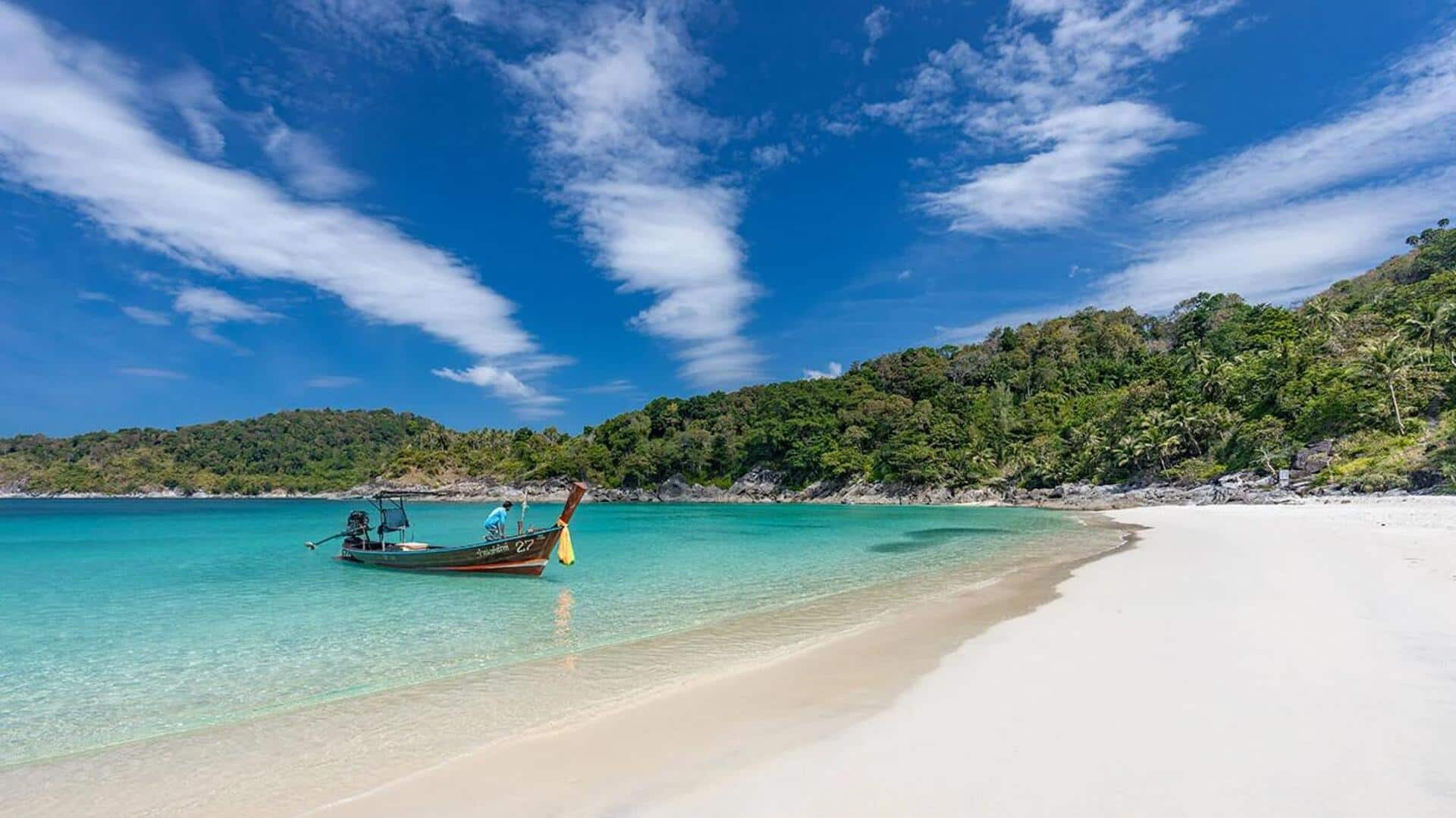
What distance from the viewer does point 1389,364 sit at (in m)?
37.8

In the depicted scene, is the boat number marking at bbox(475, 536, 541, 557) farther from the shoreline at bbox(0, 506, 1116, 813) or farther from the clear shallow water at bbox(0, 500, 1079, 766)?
the shoreline at bbox(0, 506, 1116, 813)

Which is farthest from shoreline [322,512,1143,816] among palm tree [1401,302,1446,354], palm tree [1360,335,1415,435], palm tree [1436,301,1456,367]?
palm tree [1436,301,1456,367]

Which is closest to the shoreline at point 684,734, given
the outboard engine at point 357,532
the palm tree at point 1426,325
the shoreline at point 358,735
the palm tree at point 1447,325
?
the shoreline at point 358,735

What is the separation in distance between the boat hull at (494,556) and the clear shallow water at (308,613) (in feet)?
1.36

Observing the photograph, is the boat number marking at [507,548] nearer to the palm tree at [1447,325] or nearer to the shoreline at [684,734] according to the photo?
the shoreline at [684,734]

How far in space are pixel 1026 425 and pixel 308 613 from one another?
73.9 m

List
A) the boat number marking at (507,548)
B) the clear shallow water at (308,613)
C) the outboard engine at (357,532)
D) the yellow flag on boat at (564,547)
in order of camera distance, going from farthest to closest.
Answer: the outboard engine at (357,532) < the boat number marking at (507,548) < the yellow flag on boat at (564,547) < the clear shallow water at (308,613)

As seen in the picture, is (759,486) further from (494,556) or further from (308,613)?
(308,613)

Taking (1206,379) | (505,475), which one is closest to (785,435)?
(1206,379)

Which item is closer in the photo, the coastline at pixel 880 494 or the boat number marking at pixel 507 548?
the boat number marking at pixel 507 548

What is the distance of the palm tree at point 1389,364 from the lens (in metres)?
37.7

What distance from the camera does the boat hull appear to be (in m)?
16.1

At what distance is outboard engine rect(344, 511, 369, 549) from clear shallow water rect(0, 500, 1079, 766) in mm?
686

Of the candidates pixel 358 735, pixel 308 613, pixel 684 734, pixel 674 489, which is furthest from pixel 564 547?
pixel 674 489
